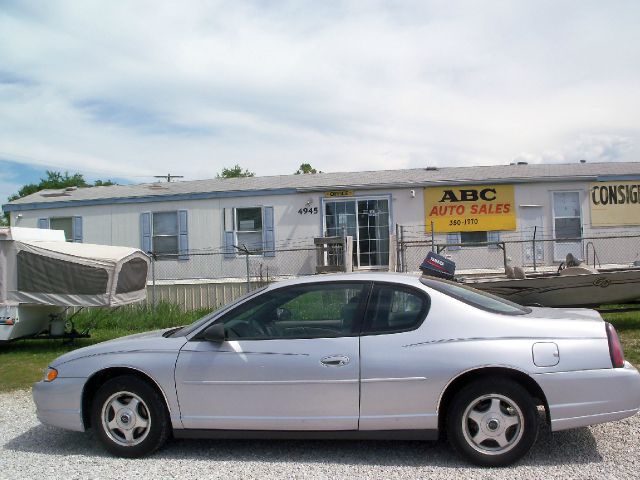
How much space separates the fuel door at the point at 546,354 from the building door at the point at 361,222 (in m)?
11.4

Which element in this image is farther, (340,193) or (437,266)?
(340,193)

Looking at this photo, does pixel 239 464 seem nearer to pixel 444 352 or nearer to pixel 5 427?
pixel 444 352

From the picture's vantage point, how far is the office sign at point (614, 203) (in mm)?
15133

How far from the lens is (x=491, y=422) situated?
4.21 m

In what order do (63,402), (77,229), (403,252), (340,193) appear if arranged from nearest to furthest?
(63,402), (403,252), (340,193), (77,229)

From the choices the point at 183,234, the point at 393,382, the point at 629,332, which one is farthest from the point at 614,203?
the point at 393,382

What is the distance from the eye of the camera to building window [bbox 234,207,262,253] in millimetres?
15844

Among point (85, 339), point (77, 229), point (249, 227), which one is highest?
point (77, 229)

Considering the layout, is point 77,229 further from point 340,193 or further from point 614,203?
point 614,203

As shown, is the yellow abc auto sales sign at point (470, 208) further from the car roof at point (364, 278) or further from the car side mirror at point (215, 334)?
the car side mirror at point (215, 334)

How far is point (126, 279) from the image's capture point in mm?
9789

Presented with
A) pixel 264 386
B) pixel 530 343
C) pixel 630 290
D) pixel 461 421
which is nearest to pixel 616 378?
pixel 530 343

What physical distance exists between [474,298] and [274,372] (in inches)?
67.0

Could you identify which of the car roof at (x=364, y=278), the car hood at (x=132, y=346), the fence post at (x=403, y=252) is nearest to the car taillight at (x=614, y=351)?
the car roof at (x=364, y=278)
